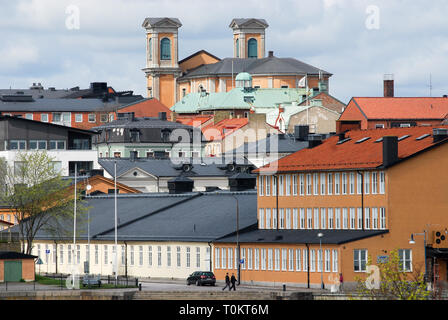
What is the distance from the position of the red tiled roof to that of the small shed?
22870 millimetres

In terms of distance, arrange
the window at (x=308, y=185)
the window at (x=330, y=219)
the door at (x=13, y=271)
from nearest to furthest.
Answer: the door at (x=13, y=271), the window at (x=330, y=219), the window at (x=308, y=185)

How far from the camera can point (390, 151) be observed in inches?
5133

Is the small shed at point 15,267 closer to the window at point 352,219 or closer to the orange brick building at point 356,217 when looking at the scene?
the orange brick building at point 356,217

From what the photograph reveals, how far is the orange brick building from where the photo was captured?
424 ft

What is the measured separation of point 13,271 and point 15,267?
1.12 feet

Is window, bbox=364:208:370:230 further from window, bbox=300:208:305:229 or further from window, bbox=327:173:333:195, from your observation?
window, bbox=300:208:305:229

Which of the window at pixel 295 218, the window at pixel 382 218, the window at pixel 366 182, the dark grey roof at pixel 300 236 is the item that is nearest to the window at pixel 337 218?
the dark grey roof at pixel 300 236

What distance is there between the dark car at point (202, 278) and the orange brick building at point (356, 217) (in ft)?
16.2

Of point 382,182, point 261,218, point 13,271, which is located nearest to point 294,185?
point 261,218

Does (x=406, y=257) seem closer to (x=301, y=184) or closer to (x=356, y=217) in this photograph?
(x=356, y=217)

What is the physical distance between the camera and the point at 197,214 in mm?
152750

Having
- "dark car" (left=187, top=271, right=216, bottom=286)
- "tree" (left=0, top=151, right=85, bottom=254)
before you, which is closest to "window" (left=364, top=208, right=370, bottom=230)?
"dark car" (left=187, top=271, right=216, bottom=286)

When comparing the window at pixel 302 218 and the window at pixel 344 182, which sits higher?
the window at pixel 344 182

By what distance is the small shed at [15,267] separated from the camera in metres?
132
